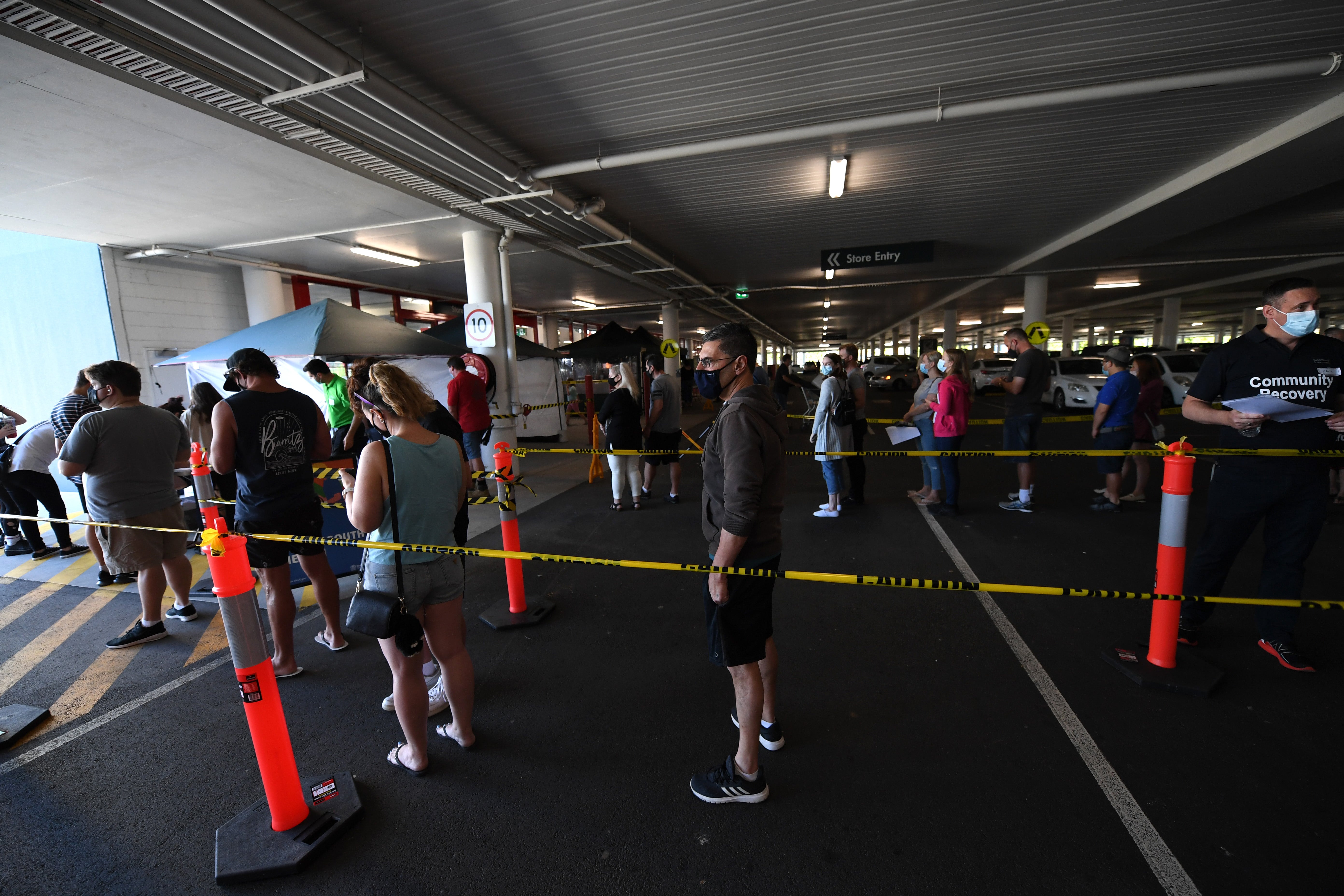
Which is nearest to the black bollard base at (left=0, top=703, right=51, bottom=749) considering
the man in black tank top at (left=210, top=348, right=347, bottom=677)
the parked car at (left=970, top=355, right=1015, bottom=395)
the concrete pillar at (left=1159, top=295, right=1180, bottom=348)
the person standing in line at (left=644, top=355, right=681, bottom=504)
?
the man in black tank top at (left=210, top=348, right=347, bottom=677)

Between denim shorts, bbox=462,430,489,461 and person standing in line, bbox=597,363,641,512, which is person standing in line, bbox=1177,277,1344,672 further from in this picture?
denim shorts, bbox=462,430,489,461

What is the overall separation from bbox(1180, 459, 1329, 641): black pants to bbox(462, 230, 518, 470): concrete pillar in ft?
27.5

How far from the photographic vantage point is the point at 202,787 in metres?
2.57

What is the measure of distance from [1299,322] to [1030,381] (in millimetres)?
3575

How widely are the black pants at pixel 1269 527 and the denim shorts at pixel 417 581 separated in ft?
14.0

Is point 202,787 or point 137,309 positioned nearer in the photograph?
point 202,787

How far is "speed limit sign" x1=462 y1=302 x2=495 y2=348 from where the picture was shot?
29.6 ft

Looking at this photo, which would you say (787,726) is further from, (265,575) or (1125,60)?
(1125,60)

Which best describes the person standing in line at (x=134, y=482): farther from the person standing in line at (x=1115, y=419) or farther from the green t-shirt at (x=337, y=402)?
the person standing in line at (x=1115, y=419)

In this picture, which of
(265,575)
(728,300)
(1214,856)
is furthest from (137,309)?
(728,300)

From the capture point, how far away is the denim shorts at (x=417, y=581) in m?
2.32

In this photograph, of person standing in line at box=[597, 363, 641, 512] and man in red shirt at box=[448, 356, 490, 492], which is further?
man in red shirt at box=[448, 356, 490, 492]

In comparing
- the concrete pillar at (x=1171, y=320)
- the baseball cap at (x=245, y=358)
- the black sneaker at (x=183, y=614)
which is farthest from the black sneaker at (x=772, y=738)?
the concrete pillar at (x=1171, y=320)

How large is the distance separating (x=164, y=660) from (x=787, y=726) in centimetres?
419
